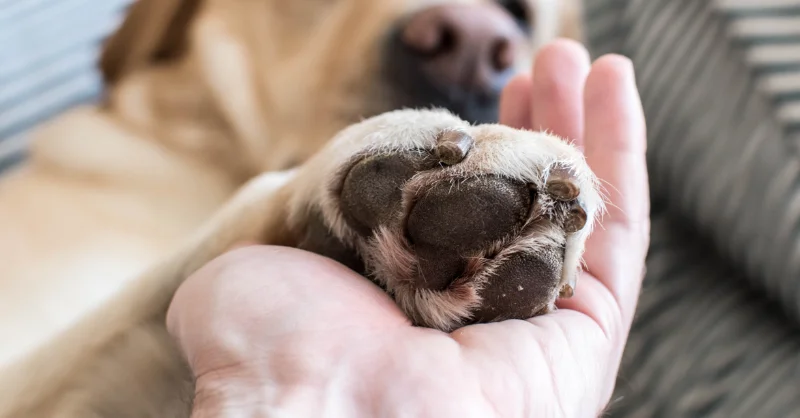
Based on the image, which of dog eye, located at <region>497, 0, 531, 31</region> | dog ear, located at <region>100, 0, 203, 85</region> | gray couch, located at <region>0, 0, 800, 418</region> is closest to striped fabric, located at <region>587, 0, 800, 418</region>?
gray couch, located at <region>0, 0, 800, 418</region>

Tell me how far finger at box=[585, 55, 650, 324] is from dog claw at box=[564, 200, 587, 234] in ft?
0.76

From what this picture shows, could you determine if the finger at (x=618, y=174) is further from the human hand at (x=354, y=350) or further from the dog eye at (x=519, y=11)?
the dog eye at (x=519, y=11)

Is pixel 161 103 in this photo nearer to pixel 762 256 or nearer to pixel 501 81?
pixel 501 81

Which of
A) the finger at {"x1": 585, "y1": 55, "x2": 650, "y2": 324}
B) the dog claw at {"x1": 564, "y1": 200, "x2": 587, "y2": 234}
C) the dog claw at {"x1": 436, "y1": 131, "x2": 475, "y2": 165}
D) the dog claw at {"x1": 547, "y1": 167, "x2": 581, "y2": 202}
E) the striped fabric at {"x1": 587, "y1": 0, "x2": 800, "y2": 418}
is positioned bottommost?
the striped fabric at {"x1": 587, "y1": 0, "x2": 800, "y2": 418}

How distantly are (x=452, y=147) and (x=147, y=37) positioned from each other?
1401 mm

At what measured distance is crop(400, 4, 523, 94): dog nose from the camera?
1188mm

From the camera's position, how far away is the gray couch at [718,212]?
50.0 inches

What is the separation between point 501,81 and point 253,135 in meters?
0.66

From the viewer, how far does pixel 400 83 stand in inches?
51.6

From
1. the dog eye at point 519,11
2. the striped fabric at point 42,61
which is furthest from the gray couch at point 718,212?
the striped fabric at point 42,61

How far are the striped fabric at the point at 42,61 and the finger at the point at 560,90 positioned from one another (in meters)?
1.46

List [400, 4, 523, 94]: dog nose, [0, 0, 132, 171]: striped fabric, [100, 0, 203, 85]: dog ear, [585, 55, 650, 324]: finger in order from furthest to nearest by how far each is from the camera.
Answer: [0, 0, 132, 171]: striped fabric → [100, 0, 203, 85]: dog ear → [400, 4, 523, 94]: dog nose → [585, 55, 650, 324]: finger

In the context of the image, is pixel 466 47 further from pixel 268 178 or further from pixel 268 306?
pixel 268 306

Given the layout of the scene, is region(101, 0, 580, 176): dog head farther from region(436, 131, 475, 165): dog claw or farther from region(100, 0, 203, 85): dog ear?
region(436, 131, 475, 165): dog claw
